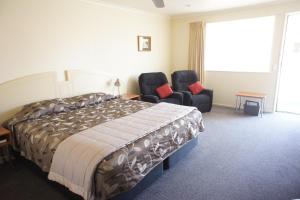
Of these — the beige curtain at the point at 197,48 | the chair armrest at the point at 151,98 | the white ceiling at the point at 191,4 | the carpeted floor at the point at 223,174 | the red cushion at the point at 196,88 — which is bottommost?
the carpeted floor at the point at 223,174

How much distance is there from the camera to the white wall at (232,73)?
14.9 ft

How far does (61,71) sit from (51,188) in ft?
6.57

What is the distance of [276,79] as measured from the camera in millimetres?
4770

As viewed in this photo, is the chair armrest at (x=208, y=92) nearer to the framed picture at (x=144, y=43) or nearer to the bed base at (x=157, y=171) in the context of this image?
the framed picture at (x=144, y=43)

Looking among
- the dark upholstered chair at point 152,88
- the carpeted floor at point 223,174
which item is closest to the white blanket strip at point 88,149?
the carpeted floor at point 223,174

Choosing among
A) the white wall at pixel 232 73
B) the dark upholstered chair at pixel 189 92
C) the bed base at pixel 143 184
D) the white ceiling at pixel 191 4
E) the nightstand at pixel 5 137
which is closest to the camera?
the bed base at pixel 143 184

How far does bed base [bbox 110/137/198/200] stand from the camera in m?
2.03

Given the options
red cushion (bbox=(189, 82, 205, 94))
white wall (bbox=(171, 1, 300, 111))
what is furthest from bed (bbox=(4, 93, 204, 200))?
white wall (bbox=(171, 1, 300, 111))

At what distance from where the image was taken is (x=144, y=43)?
17.1ft

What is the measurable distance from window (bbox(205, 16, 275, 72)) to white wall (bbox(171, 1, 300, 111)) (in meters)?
0.14

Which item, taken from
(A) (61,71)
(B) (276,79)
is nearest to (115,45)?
(A) (61,71)

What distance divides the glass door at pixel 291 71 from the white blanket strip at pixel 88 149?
3.91 meters

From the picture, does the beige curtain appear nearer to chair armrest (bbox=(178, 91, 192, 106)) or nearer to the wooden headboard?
chair armrest (bbox=(178, 91, 192, 106))

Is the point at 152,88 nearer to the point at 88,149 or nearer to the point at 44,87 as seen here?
the point at 44,87
